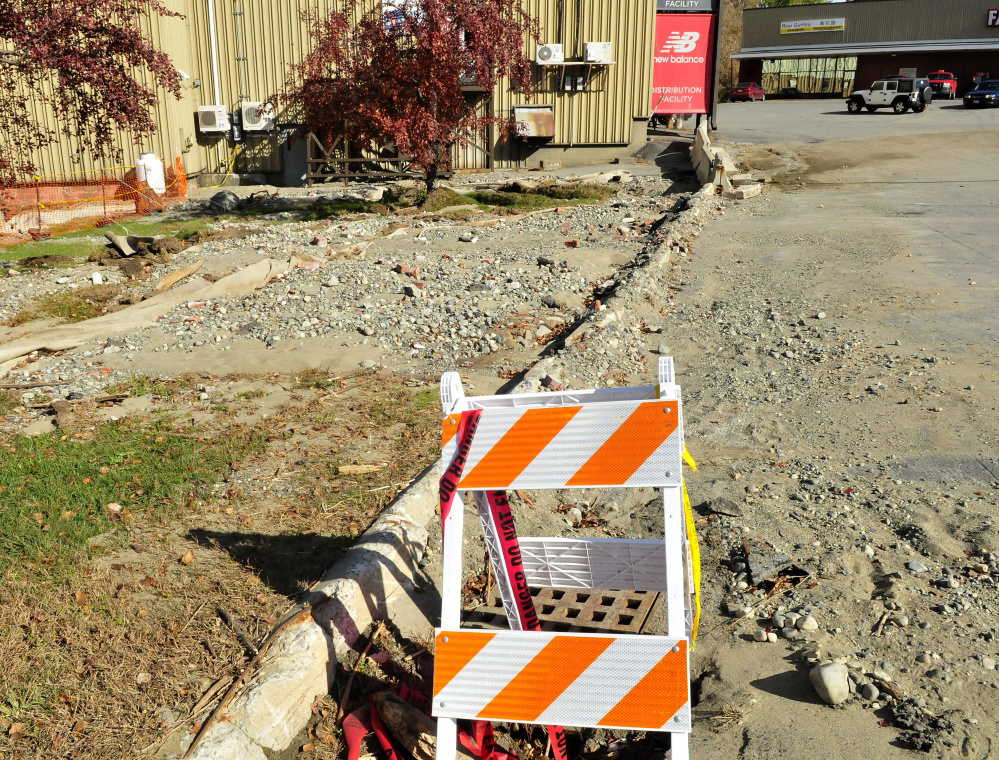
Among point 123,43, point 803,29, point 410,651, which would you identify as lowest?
point 410,651

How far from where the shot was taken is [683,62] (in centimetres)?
2562

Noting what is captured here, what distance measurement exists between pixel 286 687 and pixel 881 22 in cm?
6106

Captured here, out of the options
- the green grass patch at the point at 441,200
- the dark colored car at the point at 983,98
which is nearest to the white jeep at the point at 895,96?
the dark colored car at the point at 983,98

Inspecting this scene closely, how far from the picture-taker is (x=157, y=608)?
3805mm

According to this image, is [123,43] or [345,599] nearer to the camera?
[345,599]

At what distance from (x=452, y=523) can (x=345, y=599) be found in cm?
117

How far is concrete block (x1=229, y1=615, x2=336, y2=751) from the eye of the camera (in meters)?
3.12

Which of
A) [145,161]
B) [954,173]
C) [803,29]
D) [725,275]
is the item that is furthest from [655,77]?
[803,29]

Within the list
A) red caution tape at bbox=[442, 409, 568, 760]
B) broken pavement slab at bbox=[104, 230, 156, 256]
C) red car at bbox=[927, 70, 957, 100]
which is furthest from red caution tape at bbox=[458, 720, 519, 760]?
red car at bbox=[927, 70, 957, 100]

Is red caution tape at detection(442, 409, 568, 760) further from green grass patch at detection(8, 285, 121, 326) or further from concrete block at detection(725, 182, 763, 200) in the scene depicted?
concrete block at detection(725, 182, 763, 200)

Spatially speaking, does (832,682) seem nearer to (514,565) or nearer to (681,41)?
(514,565)

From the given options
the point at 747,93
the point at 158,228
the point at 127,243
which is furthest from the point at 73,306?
the point at 747,93

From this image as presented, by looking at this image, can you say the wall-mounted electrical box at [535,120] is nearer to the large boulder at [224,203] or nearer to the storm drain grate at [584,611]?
the large boulder at [224,203]

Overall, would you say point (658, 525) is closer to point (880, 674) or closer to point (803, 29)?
point (880, 674)
